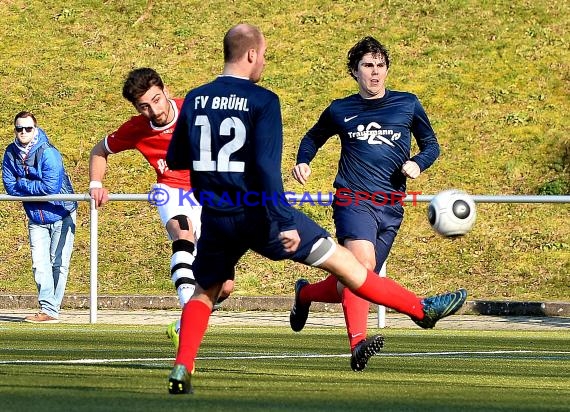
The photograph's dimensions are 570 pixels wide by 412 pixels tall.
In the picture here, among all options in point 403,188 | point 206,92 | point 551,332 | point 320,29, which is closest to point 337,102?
point 403,188

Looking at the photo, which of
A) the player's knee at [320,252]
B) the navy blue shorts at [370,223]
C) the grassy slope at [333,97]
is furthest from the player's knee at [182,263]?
the grassy slope at [333,97]

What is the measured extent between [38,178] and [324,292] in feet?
22.0

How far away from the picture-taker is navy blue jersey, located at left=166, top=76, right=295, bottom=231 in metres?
6.82

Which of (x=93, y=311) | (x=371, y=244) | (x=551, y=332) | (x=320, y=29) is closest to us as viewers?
(x=371, y=244)

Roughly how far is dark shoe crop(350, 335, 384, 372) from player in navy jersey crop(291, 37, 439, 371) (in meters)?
0.78

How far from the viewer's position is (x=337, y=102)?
10.0 m

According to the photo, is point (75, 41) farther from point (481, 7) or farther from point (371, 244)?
point (371, 244)

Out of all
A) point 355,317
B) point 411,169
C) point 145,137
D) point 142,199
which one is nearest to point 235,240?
point 355,317

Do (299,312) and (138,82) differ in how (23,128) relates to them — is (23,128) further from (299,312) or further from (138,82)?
(138,82)

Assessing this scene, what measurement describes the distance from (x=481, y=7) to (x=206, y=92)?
2500 cm

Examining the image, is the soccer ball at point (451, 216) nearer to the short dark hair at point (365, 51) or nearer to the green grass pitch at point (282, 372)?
the green grass pitch at point (282, 372)

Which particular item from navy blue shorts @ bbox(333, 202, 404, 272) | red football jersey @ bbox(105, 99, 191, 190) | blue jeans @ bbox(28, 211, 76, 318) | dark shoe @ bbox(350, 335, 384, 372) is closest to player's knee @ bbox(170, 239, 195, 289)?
red football jersey @ bbox(105, 99, 191, 190)

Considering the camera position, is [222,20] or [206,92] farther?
[222,20]

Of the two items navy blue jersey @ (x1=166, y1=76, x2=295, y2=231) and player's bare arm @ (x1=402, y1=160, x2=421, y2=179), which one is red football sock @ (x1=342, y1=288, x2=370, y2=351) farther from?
navy blue jersey @ (x1=166, y1=76, x2=295, y2=231)
